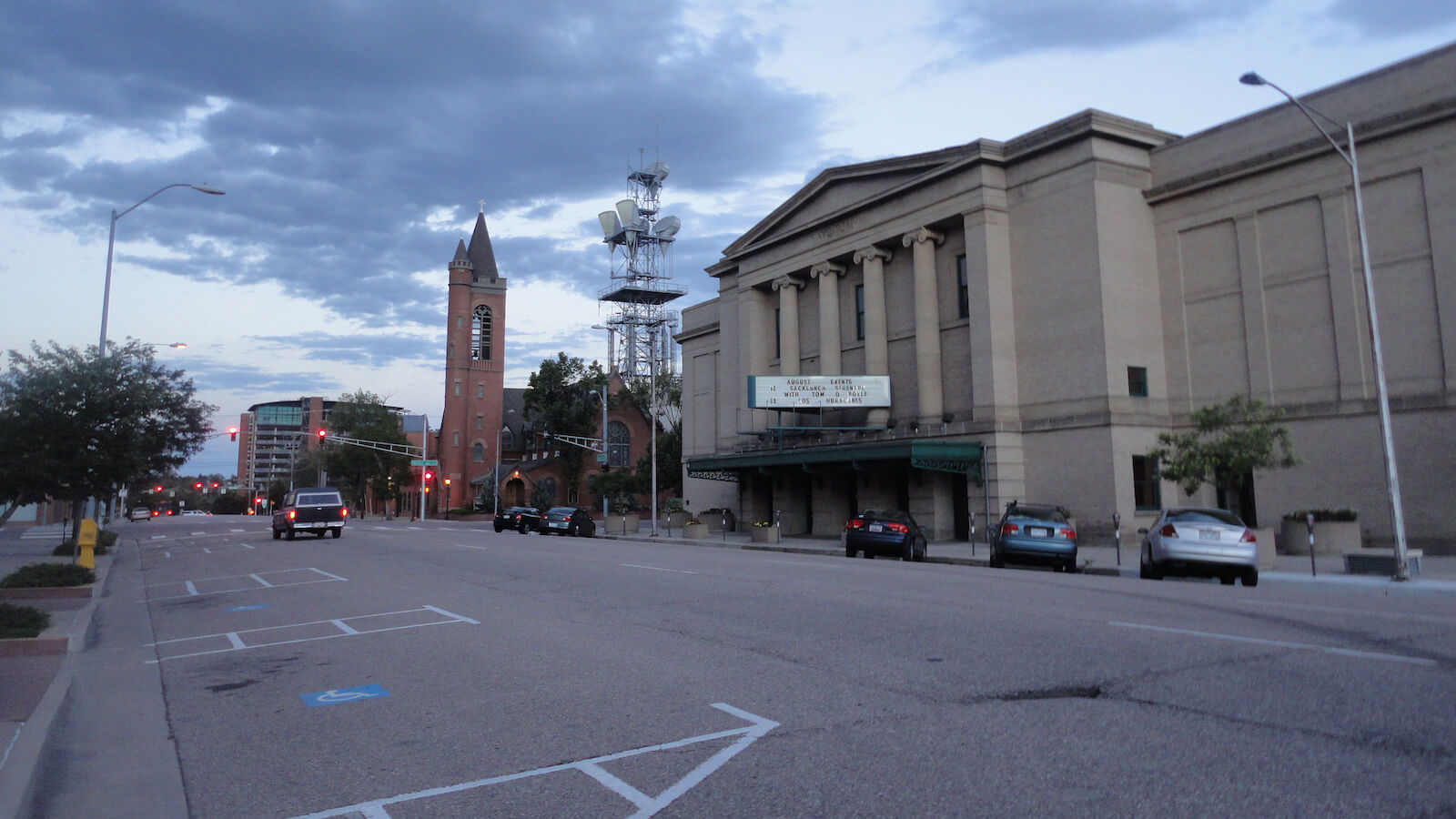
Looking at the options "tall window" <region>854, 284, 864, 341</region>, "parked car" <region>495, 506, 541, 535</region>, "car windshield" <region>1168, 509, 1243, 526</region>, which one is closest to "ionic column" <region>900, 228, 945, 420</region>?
"tall window" <region>854, 284, 864, 341</region>

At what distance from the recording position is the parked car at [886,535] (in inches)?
1024

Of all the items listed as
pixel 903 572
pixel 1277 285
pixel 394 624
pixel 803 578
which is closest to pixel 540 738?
pixel 394 624

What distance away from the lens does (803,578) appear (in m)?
16.5

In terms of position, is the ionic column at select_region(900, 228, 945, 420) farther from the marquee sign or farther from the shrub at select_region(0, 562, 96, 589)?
the shrub at select_region(0, 562, 96, 589)

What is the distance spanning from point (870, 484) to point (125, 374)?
25758 mm

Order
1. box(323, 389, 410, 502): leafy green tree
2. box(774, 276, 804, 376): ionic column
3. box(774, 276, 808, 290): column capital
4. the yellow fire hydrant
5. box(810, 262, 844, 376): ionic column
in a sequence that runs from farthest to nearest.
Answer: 1. box(323, 389, 410, 502): leafy green tree
2. box(774, 276, 808, 290): column capital
3. box(774, 276, 804, 376): ionic column
4. box(810, 262, 844, 376): ionic column
5. the yellow fire hydrant

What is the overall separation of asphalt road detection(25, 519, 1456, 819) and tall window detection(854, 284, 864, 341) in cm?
2791

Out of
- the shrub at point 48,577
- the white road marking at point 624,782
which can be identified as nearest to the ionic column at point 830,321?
the shrub at point 48,577

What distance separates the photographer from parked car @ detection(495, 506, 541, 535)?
50.5 metres

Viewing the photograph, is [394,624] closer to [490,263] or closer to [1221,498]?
[1221,498]

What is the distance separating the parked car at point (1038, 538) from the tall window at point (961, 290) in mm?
15100

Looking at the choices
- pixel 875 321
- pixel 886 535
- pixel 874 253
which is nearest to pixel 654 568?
pixel 886 535

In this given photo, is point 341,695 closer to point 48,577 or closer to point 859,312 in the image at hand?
point 48,577

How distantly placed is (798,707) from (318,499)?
1452 inches
